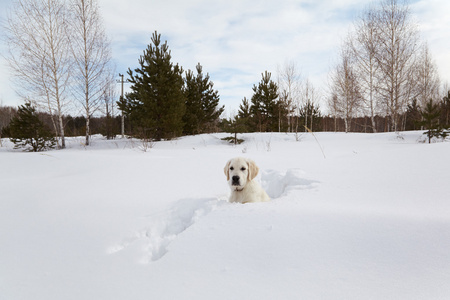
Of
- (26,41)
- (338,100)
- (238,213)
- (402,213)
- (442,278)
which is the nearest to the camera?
(442,278)

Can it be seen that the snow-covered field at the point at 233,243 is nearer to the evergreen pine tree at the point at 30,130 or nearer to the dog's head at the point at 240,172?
the dog's head at the point at 240,172

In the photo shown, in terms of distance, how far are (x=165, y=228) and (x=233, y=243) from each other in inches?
41.2

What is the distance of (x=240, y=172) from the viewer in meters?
2.77

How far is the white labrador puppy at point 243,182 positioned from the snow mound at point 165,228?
0.33 metres

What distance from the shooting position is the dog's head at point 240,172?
2738 millimetres

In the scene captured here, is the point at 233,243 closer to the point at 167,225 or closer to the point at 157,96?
the point at 167,225

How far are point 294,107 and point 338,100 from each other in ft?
17.7

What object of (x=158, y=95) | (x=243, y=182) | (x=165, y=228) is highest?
(x=158, y=95)

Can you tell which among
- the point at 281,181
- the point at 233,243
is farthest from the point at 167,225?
the point at 281,181

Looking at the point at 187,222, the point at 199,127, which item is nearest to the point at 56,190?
the point at 187,222

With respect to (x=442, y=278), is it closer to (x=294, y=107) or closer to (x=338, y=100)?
(x=294, y=107)

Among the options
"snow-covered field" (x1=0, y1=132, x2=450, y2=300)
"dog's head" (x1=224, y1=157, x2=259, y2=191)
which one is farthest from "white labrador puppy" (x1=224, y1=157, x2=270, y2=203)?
"snow-covered field" (x1=0, y1=132, x2=450, y2=300)

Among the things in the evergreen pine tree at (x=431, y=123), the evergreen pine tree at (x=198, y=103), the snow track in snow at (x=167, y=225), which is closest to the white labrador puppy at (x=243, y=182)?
the snow track in snow at (x=167, y=225)

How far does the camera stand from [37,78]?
13.2m
